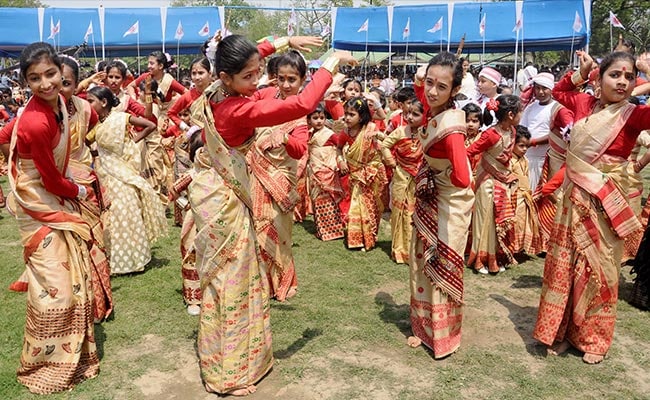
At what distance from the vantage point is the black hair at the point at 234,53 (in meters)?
3.06

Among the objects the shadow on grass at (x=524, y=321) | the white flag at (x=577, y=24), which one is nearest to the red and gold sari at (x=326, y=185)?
the shadow on grass at (x=524, y=321)

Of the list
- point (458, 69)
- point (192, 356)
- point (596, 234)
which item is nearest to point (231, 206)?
point (192, 356)

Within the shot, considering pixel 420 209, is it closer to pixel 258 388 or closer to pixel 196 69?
pixel 258 388

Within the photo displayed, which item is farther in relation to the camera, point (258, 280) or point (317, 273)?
point (317, 273)

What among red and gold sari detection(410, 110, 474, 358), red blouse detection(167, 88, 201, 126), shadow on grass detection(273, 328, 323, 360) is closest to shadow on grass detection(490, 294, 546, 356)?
red and gold sari detection(410, 110, 474, 358)

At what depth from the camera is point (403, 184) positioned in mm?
6211

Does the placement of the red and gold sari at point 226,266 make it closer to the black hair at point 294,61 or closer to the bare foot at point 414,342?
the bare foot at point 414,342

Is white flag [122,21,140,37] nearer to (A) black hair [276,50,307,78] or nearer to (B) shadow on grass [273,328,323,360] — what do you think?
(A) black hair [276,50,307,78]

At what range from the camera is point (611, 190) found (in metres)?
3.73

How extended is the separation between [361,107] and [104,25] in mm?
21896

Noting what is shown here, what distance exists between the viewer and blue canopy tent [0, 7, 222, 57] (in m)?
23.5

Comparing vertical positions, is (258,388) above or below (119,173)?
below

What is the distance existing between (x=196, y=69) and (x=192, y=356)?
9.32ft

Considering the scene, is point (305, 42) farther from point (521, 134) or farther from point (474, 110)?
point (521, 134)
